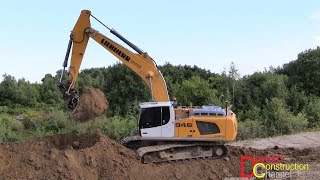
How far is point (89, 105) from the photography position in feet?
57.7

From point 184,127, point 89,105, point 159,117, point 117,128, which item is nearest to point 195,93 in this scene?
point 117,128

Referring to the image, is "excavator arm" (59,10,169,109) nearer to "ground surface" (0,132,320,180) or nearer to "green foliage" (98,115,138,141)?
"ground surface" (0,132,320,180)

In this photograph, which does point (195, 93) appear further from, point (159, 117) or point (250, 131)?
point (159, 117)

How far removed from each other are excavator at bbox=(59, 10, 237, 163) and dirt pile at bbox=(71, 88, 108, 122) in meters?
3.76

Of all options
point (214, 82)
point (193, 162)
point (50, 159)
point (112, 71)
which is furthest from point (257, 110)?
point (50, 159)

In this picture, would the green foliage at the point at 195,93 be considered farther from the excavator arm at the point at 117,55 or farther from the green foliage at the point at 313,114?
the excavator arm at the point at 117,55

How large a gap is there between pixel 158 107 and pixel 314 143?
9283 millimetres

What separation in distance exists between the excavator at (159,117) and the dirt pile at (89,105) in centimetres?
376

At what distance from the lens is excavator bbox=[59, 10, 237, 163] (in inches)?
503

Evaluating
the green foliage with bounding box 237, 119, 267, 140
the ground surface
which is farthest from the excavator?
the green foliage with bounding box 237, 119, 267, 140

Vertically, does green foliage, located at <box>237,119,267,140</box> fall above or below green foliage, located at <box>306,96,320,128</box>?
below

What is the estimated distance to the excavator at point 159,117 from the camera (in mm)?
12773

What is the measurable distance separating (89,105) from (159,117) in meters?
5.60

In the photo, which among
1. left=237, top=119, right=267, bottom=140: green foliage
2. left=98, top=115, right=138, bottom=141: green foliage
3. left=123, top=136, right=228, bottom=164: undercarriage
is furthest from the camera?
left=237, top=119, right=267, bottom=140: green foliage
